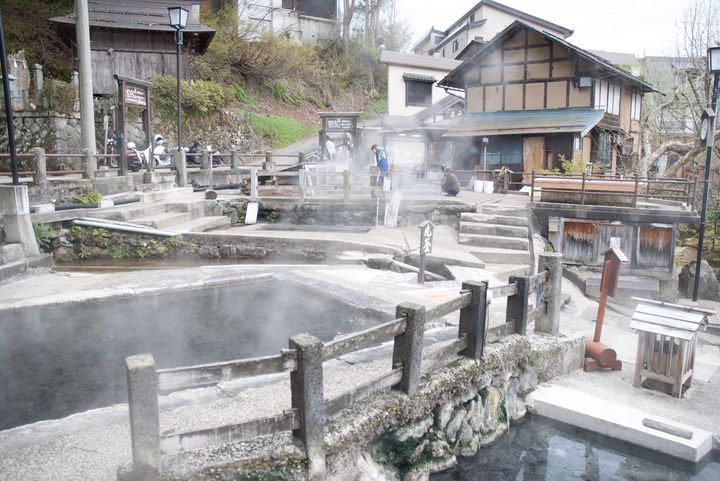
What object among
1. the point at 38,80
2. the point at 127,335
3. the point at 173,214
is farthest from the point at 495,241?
the point at 38,80

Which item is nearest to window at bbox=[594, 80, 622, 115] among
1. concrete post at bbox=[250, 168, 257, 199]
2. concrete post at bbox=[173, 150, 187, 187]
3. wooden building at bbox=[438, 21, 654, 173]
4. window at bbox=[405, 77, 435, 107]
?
wooden building at bbox=[438, 21, 654, 173]

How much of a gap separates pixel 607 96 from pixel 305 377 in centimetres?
2463

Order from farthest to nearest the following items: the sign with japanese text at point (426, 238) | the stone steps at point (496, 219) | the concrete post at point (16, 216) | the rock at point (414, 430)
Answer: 1. the stone steps at point (496, 219)
2. the concrete post at point (16, 216)
3. the sign with japanese text at point (426, 238)
4. the rock at point (414, 430)

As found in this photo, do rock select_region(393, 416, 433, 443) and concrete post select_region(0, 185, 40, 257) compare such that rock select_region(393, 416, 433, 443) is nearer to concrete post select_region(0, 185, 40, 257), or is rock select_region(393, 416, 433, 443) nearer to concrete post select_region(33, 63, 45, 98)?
concrete post select_region(0, 185, 40, 257)

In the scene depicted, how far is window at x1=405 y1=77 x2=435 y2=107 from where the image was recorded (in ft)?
115

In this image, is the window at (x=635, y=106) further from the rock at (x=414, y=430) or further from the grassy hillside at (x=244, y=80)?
the rock at (x=414, y=430)

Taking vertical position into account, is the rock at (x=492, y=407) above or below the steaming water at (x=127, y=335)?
below

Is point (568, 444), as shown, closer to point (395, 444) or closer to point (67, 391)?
point (395, 444)

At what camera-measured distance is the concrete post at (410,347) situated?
480cm

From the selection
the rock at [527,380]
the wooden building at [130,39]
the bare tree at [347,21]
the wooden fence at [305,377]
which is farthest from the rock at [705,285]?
the bare tree at [347,21]

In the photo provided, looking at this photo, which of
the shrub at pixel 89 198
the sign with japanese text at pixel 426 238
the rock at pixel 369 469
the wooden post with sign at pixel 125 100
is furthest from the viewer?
the wooden post with sign at pixel 125 100

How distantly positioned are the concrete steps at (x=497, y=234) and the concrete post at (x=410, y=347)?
746 centimetres

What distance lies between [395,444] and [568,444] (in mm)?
2422

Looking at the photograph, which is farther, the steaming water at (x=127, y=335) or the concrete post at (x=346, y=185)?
the concrete post at (x=346, y=185)
